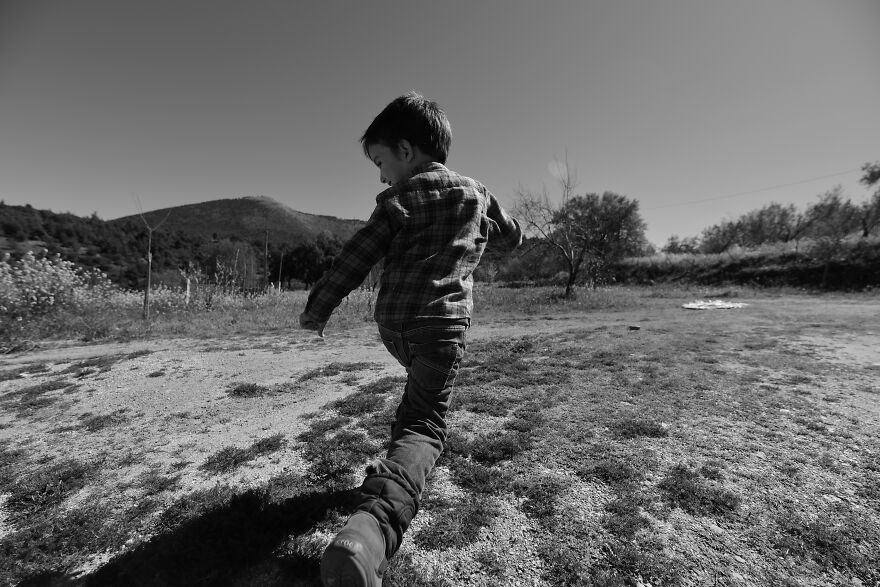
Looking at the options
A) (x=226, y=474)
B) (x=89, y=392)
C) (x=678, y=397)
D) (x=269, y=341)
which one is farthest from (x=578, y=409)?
(x=269, y=341)

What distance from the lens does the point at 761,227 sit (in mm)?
42719

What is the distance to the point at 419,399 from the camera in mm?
1707

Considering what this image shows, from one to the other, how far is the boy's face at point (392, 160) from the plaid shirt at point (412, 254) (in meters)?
0.15

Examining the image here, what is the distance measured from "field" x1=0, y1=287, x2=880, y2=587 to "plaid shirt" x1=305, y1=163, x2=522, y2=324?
118 centimetres

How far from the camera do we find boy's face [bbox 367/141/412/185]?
186 cm

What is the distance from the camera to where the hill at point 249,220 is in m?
76.6

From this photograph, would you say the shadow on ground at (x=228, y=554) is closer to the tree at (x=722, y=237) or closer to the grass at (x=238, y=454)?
the grass at (x=238, y=454)

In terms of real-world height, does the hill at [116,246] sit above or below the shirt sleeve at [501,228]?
above

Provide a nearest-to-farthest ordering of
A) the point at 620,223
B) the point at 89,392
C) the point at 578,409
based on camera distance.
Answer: the point at 578,409 → the point at 89,392 → the point at 620,223

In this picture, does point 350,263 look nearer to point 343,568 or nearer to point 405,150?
point 405,150

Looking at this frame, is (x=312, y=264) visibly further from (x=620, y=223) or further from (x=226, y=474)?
(x=226, y=474)

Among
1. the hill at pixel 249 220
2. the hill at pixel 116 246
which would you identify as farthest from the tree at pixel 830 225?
the hill at pixel 249 220

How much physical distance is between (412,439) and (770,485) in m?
2.23

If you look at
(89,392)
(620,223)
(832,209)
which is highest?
(832,209)
